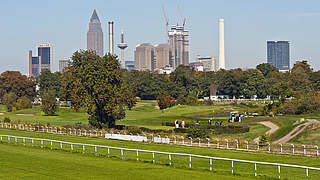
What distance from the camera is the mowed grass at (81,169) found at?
2902 centimetres

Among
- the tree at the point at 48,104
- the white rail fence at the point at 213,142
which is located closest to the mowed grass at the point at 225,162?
the white rail fence at the point at 213,142

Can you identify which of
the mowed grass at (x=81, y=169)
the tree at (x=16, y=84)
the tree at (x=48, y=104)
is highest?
the tree at (x=16, y=84)

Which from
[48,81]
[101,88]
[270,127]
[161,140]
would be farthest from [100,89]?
[48,81]

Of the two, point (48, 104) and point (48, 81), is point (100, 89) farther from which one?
point (48, 81)

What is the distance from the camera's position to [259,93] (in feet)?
586

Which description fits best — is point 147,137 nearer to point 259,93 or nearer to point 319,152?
point 319,152

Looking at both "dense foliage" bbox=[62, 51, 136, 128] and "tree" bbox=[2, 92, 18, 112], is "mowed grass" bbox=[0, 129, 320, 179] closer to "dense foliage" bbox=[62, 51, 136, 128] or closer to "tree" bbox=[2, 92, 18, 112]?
"dense foliage" bbox=[62, 51, 136, 128]

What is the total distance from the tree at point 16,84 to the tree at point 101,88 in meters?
99.6

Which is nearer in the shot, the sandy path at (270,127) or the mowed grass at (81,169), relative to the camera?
the mowed grass at (81,169)

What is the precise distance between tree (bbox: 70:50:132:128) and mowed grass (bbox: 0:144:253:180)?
1315 inches

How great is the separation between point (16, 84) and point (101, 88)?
106 m

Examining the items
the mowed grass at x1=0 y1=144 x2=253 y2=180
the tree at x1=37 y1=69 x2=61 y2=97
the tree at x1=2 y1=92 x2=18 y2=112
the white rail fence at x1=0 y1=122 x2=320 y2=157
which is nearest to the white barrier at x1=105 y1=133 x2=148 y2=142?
the white rail fence at x1=0 y1=122 x2=320 y2=157

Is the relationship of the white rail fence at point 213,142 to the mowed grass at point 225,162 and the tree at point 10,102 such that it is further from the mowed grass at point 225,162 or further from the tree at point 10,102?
the tree at point 10,102

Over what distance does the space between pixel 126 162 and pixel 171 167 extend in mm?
4006
